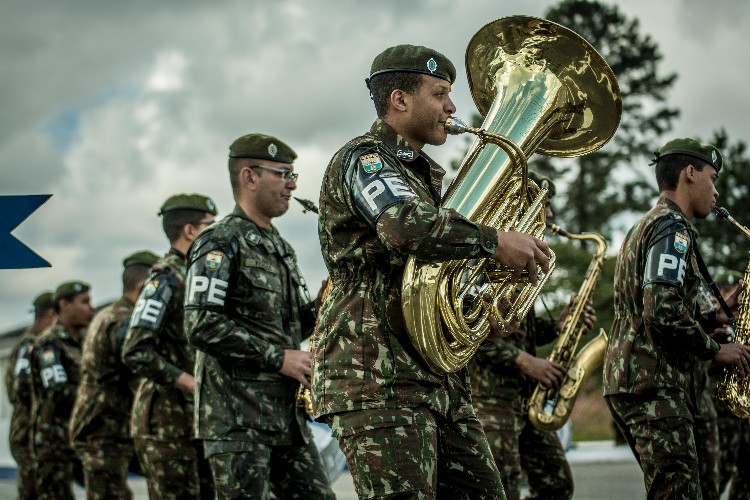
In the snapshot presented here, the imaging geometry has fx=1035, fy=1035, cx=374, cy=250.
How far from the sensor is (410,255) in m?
4.16

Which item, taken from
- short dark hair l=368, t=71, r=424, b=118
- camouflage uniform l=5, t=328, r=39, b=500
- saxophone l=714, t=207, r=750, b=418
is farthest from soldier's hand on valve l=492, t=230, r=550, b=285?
camouflage uniform l=5, t=328, r=39, b=500

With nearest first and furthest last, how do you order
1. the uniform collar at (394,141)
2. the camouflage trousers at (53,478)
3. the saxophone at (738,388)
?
the uniform collar at (394,141) < the saxophone at (738,388) < the camouflage trousers at (53,478)

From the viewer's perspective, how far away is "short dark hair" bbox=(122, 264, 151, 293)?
972cm

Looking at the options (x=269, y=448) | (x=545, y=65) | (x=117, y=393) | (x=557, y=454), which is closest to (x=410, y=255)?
(x=545, y=65)

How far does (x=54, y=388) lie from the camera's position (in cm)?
1064

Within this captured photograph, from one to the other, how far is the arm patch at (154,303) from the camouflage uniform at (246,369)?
96 cm

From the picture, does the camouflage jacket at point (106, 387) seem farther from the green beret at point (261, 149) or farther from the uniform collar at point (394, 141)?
the uniform collar at point (394, 141)

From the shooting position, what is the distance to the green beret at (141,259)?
9.88 m

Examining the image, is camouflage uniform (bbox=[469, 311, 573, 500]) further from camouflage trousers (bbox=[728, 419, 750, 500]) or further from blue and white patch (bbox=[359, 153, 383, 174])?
blue and white patch (bbox=[359, 153, 383, 174])

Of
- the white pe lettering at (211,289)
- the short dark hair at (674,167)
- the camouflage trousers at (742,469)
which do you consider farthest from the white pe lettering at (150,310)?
the camouflage trousers at (742,469)

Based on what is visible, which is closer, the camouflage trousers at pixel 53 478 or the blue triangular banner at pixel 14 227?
the blue triangular banner at pixel 14 227

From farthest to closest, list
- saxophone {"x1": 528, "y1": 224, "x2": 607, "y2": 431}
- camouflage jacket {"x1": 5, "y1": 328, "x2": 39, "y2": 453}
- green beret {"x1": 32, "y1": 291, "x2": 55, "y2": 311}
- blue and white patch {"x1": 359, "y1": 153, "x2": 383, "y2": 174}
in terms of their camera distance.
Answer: green beret {"x1": 32, "y1": 291, "x2": 55, "y2": 311}
camouflage jacket {"x1": 5, "y1": 328, "x2": 39, "y2": 453}
saxophone {"x1": 528, "y1": 224, "x2": 607, "y2": 431}
blue and white patch {"x1": 359, "y1": 153, "x2": 383, "y2": 174}

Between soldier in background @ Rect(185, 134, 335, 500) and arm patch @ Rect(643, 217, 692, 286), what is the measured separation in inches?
82.5

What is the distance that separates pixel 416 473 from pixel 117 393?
5.50 meters
